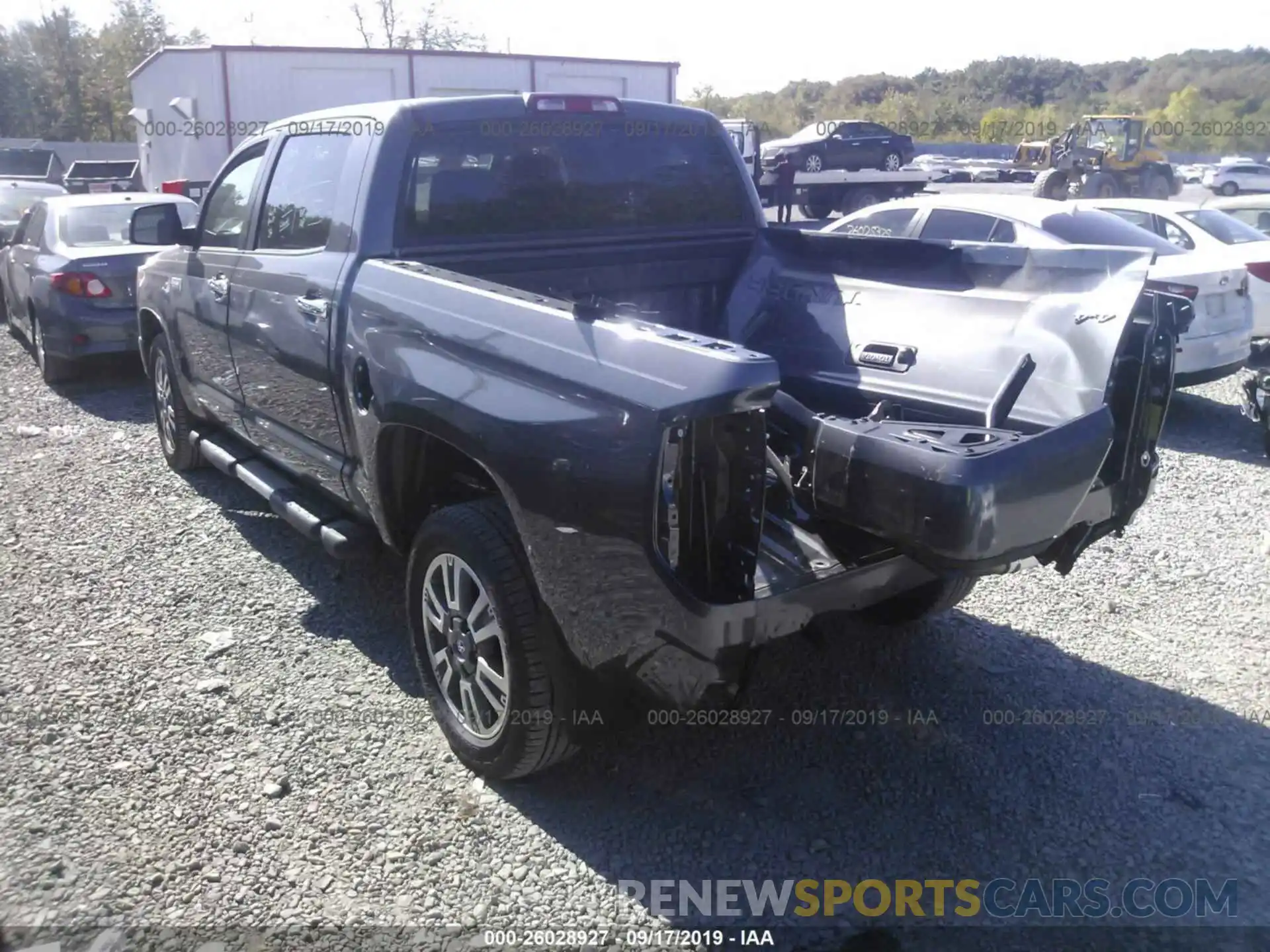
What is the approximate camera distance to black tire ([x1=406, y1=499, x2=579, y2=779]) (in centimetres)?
305

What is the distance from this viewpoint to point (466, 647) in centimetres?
339

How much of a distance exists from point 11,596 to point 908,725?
4.09m

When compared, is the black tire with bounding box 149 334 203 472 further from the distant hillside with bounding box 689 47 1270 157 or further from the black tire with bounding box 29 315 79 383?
the distant hillside with bounding box 689 47 1270 157

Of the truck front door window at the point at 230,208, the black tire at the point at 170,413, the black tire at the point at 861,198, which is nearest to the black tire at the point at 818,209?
the black tire at the point at 861,198

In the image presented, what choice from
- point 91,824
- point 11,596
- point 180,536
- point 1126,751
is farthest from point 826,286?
point 11,596

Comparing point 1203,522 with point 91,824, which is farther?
point 1203,522

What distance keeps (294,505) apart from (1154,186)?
31904mm

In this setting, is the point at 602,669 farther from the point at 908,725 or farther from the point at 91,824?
the point at 91,824

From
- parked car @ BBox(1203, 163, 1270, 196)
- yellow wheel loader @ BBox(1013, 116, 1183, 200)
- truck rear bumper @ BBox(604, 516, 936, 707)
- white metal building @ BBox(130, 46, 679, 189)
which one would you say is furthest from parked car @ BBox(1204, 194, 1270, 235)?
parked car @ BBox(1203, 163, 1270, 196)

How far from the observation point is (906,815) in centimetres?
330

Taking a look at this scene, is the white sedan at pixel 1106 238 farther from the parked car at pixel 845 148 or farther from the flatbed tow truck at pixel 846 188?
the parked car at pixel 845 148

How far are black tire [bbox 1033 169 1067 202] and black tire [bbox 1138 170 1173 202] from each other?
338cm

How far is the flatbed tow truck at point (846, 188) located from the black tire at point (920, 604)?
18.2 meters

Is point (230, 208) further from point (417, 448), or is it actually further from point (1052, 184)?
point (1052, 184)
